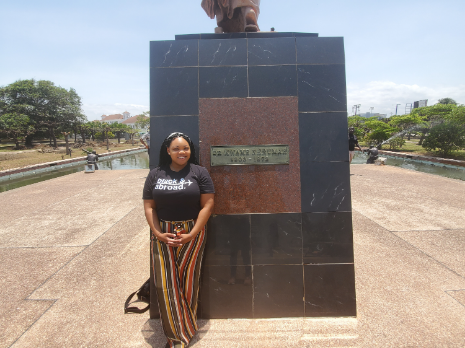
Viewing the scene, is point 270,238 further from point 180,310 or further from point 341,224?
point 180,310

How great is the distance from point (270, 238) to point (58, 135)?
46.1 metres

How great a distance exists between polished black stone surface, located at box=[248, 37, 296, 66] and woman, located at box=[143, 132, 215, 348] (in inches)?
44.8

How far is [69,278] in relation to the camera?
3891mm

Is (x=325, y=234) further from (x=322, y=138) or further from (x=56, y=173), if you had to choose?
(x=56, y=173)

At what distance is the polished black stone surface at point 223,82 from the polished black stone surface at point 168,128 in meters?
0.29

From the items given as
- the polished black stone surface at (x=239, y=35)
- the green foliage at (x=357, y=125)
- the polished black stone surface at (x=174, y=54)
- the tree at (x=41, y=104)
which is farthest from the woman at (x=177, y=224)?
the tree at (x=41, y=104)

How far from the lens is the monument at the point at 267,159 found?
111 inches

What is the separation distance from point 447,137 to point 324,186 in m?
22.6

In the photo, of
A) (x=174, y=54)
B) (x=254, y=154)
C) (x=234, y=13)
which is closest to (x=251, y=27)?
(x=234, y=13)

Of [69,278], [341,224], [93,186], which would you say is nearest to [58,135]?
[93,186]

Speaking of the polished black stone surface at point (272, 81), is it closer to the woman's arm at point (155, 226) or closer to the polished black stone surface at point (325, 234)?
the polished black stone surface at point (325, 234)

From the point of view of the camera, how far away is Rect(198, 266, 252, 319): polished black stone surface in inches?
115

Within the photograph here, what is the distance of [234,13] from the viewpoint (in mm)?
3896

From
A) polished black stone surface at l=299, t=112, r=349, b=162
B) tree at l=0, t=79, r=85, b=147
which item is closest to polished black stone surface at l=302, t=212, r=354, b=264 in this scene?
polished black stone surface at l=299, t=112, r=349, b=162
